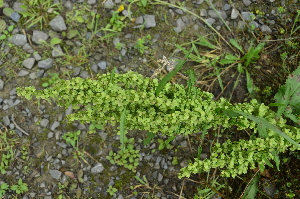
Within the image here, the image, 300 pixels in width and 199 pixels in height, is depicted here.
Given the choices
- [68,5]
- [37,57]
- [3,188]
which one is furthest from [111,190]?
[68,5]

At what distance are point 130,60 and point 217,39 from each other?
1414mm

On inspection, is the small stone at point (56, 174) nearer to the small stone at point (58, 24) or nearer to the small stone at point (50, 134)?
the small stone at point (50, 134)

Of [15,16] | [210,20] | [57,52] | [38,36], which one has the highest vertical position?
[210,20]

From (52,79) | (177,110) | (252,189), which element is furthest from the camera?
(52,79)

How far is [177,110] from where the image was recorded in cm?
247

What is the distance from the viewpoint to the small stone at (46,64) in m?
4.38

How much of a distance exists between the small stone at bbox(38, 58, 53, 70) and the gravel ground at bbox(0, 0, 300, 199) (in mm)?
15

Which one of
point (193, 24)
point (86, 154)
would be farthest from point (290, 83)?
point (86, 154)

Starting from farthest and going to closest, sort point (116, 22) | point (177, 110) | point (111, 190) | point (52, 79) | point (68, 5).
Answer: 1. point (68, 5)
2. point (116, 22)
3. point (52, 79)
4. point (111, 190)
5. point (177, 110)

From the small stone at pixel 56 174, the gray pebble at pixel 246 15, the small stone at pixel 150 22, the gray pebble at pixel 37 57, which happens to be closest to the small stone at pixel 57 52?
the gray pebble at pixel 37 57

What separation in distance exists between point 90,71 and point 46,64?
0.71 meters

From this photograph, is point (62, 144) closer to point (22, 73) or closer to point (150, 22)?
point (22, 73)

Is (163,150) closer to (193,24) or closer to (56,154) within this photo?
(56,154)

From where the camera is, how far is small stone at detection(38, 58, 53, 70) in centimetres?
438
